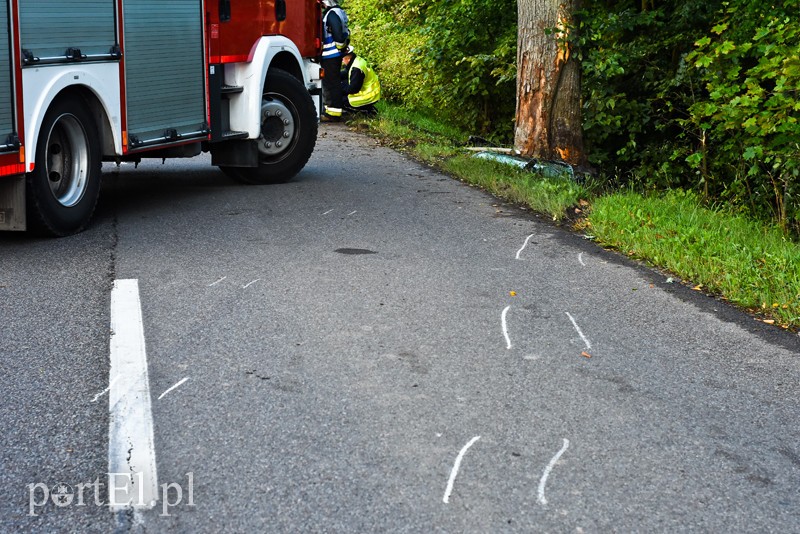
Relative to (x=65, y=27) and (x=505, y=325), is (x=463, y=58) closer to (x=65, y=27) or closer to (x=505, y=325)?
(x=65, y=27)

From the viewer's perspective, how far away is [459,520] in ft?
11.0

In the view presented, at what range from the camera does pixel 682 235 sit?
765cm

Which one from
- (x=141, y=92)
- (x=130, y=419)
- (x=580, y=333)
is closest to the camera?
(x=130, y=419)

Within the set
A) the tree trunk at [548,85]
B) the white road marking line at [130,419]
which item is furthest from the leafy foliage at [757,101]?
the white road marking line at [130,419]

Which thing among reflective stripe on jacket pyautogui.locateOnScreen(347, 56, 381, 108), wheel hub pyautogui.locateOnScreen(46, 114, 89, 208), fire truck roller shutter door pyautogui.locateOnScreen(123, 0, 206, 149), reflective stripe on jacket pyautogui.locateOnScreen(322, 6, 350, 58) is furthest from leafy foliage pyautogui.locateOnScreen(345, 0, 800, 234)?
wheel hub pyautogui.locateOnScreen(46, 114, 89, 208)

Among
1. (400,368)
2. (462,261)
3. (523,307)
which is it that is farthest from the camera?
(462,261)

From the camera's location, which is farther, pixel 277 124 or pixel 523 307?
pixel 277 124

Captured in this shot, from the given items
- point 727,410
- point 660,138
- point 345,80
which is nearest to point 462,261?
point 727,410

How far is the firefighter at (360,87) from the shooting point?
18.8 m

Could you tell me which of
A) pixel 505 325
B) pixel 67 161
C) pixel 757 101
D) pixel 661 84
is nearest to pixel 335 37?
pixel 661 84

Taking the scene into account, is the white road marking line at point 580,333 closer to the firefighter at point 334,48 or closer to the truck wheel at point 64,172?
the truck wheel at point 64,172

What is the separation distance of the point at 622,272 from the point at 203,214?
3.45m

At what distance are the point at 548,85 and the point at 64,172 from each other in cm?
581

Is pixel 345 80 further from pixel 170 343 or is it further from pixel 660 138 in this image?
pixel 170 343
